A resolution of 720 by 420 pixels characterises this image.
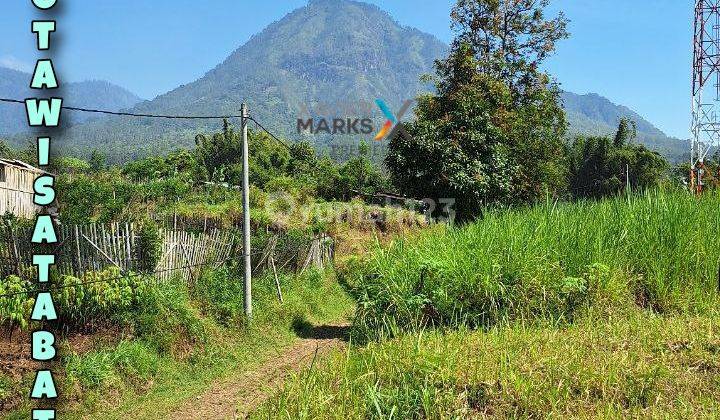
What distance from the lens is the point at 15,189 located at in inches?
816

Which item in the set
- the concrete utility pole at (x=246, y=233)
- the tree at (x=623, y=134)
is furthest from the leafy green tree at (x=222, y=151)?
the concrete utility pole at (x=246, y=233)

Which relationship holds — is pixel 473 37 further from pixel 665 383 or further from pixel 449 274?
pixel 665 383

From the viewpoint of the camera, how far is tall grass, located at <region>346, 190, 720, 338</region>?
6105mm

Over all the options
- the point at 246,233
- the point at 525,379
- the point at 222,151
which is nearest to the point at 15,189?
the point at 246,233

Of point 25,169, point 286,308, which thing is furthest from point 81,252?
point 25,169

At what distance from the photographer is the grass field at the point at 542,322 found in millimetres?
3865

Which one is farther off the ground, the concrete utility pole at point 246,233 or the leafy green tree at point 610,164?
the leafy green tree at point 610,164

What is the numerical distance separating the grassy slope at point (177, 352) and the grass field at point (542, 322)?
2.93 meters

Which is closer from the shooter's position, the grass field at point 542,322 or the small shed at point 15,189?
the grass field at point 542,322

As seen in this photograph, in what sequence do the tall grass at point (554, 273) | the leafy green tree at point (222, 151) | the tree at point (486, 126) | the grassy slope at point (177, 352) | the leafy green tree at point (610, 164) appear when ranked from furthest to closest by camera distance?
the leafy green tree at point (222, 151) < the leafy green tree at point (610, 164) < the tree at point (486, 126) < the grassy slope at point (177, 352) < the tall grass at point (554, 273)

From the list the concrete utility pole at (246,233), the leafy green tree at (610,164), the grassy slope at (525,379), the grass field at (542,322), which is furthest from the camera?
the leafy green tree at (610,164)

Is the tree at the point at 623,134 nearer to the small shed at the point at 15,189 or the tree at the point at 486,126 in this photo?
the tree at the point at 486,126

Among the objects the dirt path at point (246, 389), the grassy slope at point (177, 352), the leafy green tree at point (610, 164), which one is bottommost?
the dirt path at point (246, 389)

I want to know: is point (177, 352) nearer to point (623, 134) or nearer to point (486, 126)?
point (486, 126)
